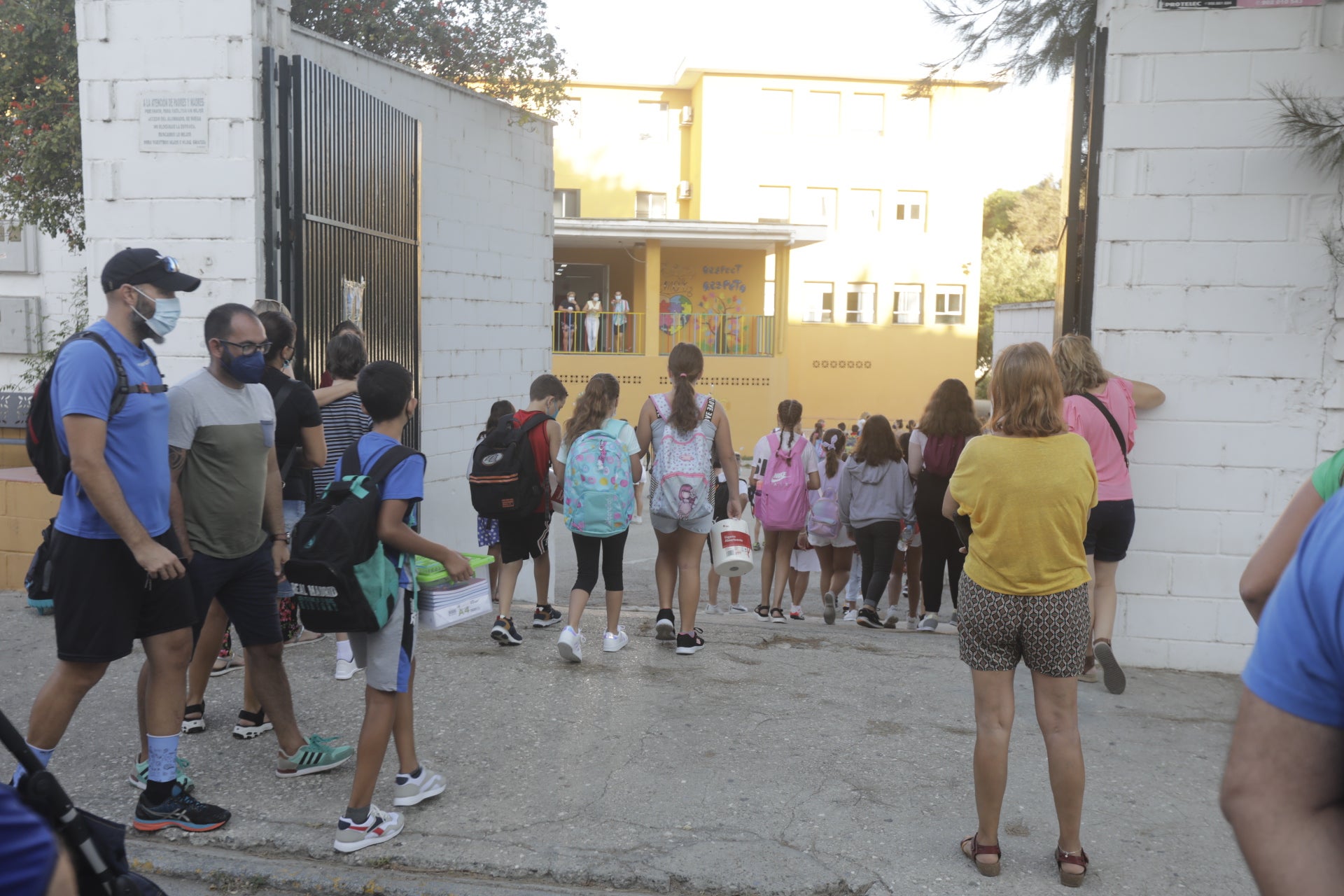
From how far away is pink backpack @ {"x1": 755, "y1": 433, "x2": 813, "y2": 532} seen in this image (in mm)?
8383

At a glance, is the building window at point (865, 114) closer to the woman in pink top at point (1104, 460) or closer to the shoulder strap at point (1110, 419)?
the woman in pink top at point (1104, 460)

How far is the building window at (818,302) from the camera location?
33188 millimetres

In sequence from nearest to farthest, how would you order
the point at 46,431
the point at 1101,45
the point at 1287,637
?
the point at 1287,637
the point at 46,431
the point at 1101,45

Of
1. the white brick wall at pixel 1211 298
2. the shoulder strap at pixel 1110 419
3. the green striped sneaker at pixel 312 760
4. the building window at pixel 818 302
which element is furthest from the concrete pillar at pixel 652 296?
the green striped sneaker at pixel 312 760

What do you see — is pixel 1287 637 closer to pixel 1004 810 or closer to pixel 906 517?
pixel 1004 810

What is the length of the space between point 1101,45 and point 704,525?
11.7 feet

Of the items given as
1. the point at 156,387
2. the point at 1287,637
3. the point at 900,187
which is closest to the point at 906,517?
the point at 156,387

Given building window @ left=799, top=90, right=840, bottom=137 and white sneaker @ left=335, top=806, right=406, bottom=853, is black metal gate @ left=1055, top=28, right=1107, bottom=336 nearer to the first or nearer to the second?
white sneaker @ left=335, top=806, right=406, bottom=853

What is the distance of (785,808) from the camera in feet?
13.3

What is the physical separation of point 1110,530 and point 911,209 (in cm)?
2924

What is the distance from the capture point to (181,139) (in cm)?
635

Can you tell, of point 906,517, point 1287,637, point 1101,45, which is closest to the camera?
point 1287,637

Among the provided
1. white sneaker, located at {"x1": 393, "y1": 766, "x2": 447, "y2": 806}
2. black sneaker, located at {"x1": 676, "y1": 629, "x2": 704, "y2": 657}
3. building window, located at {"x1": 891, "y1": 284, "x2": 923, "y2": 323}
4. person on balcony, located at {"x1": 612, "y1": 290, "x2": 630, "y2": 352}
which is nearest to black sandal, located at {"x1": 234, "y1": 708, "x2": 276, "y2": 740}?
white sneaker, located at {"x1": 393, "y1": 766, "x2": 447, "y2": 806}

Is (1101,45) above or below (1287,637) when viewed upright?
above
